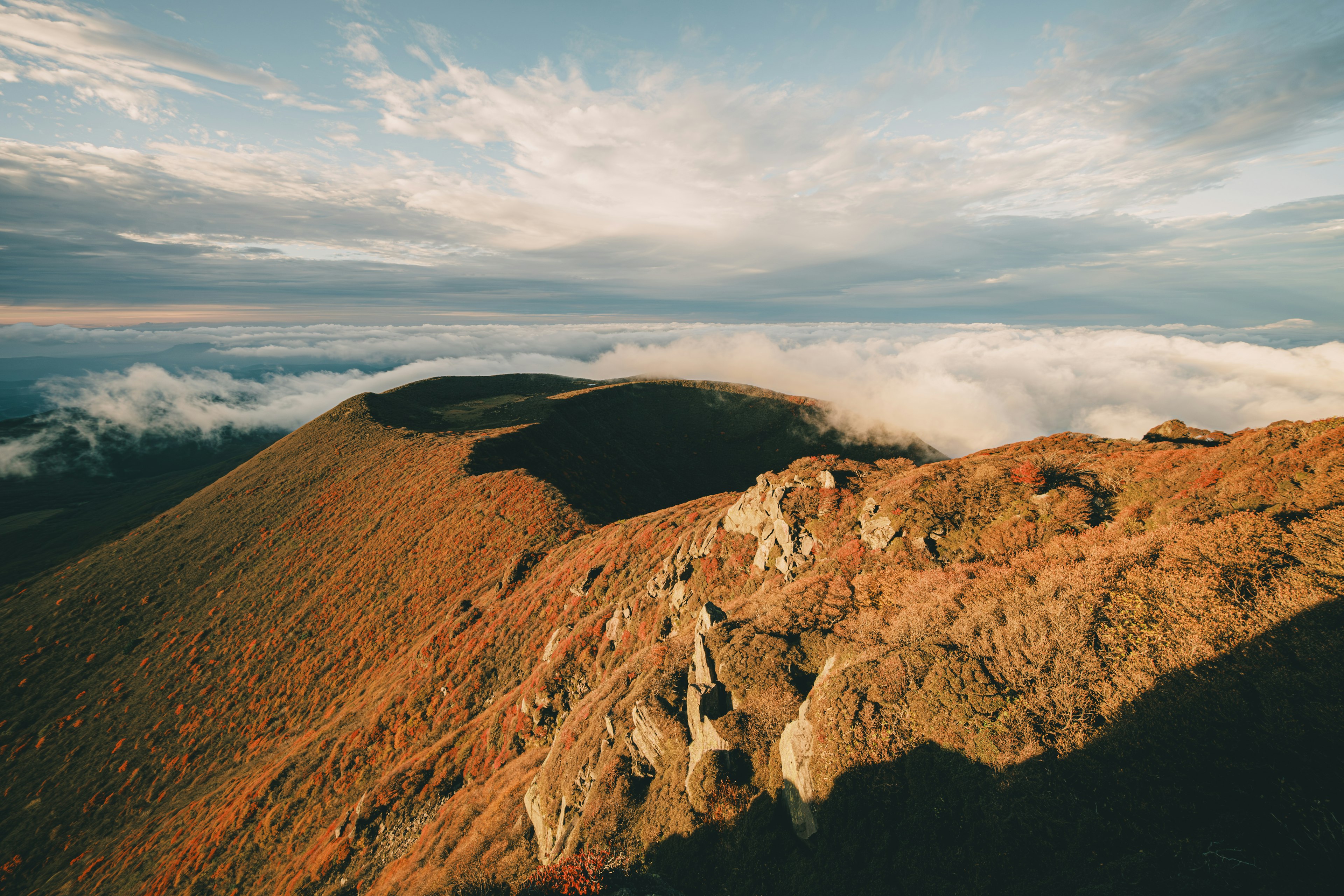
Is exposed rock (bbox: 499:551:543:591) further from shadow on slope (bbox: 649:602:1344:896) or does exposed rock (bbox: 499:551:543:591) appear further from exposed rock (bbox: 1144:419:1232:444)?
exposed rock (bbox: 1144:419:1232:444)

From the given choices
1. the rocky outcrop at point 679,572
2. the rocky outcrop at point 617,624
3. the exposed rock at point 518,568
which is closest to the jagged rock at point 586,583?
the rocky outcrop at point 617,624

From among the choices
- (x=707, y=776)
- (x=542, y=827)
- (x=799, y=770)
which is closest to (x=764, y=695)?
(x=799, y=770)

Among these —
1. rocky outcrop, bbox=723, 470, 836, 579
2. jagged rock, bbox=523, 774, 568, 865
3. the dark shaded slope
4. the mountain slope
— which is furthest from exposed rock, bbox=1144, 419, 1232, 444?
the dark shaded slope

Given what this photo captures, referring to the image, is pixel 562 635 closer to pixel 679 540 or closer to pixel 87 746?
pixel 679 540

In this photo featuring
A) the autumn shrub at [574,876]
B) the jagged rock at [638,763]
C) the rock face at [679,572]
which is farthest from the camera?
the rock face at [679,572]

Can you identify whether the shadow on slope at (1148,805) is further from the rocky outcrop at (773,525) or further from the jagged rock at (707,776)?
the rocky outcrop at (773,525)

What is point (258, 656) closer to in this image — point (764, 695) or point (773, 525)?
point (773, 525)

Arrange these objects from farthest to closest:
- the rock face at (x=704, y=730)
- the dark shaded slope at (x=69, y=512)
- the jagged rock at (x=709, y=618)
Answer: the dark shaded slope at (x=69, y=512)
the jagged rock at (x=709, y=618)
the rock face at (x=704, y=730)
